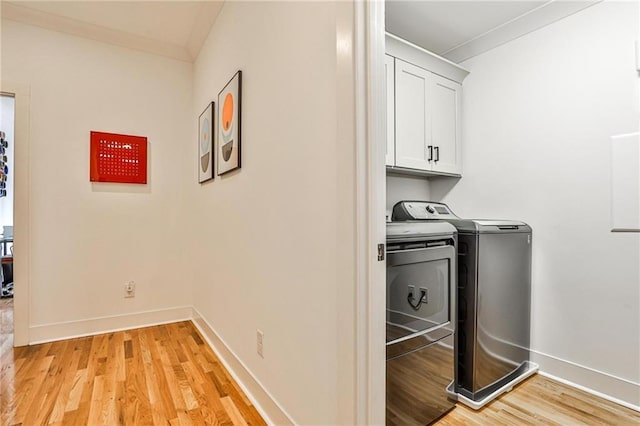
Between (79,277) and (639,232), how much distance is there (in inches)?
153

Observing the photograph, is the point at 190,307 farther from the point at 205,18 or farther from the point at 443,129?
the point at 443,129

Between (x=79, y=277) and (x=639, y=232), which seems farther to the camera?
(x=79, y=277)

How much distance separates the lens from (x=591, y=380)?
188 centimetres

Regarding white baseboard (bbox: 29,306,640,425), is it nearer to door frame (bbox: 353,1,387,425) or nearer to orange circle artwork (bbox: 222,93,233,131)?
door frame (bbox: 353,1,387,425)

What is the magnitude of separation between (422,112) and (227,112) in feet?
4.39

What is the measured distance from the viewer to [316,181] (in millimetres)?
1217

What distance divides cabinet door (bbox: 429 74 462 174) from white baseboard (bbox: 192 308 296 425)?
1797 millimetres

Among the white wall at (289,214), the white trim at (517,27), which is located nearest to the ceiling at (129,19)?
the white wall at (289,214)

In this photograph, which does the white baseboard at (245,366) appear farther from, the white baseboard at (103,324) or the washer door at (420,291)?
the washer door at (420,291)

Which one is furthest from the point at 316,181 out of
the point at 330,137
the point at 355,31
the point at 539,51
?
the point at 539,51

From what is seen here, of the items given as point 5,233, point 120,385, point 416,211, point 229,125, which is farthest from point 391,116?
point 5,233

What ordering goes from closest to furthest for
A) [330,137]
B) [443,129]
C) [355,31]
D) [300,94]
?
[355,31] → [330,137] → [300,94] → [443,129]

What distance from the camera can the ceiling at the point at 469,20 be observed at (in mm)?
1983

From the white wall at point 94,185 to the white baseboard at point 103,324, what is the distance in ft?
0.04
